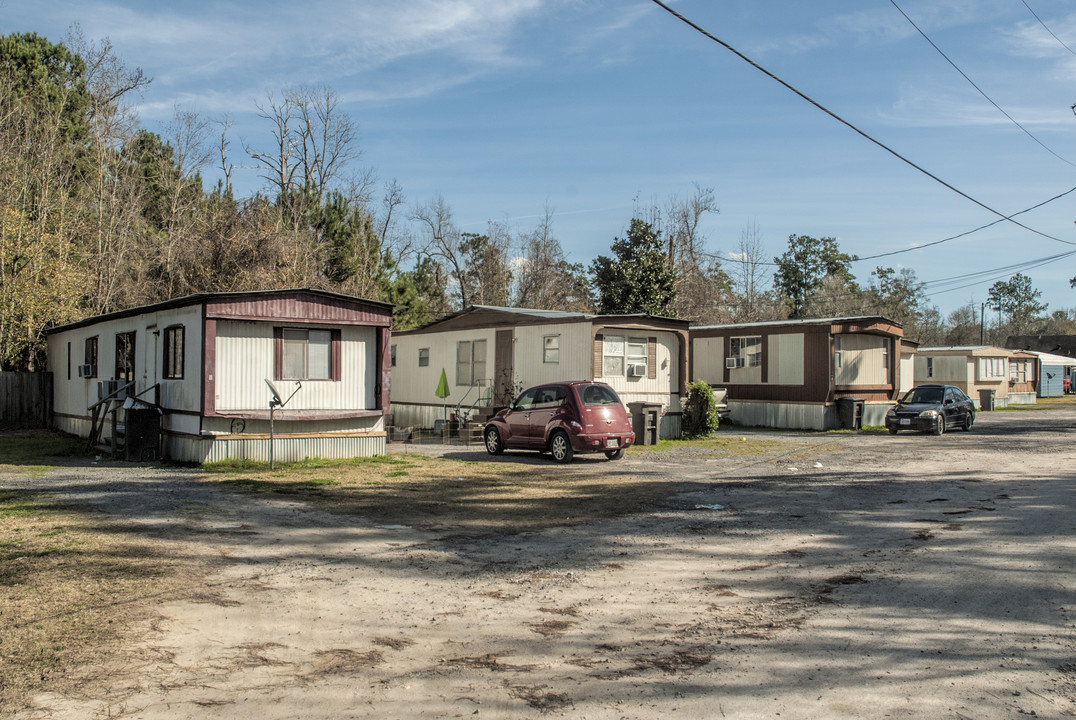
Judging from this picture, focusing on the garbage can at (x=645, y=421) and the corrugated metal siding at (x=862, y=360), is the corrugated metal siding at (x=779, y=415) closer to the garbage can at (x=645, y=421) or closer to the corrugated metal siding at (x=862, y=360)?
the corrugated metal siding at (x=862, y=360)

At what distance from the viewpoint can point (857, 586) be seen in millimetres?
7059

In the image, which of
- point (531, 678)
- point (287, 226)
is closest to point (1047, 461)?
point (531, 678)

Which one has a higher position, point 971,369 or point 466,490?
point 971,369

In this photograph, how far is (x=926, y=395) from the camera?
85.7 feet

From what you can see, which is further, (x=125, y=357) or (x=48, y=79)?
(x=48, y=79)

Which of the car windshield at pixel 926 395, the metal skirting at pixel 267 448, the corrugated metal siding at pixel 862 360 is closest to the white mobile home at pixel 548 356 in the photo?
the metal skirting at pixel 267 448

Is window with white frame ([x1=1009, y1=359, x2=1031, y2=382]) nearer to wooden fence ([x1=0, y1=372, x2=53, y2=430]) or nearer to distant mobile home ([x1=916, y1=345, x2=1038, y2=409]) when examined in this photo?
distant mobile home ([x1=916, y1=345, x2=1038, y2=409])

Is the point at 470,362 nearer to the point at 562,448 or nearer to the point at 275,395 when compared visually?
the point at 562,448

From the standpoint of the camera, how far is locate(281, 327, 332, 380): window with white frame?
15461 millimetres

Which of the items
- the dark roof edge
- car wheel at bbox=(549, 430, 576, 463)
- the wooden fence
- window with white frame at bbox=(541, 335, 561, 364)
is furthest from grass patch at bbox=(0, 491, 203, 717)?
the wooden fence

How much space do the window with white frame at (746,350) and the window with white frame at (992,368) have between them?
61.7 feet

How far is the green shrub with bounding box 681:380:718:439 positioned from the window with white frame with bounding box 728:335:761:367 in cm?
654

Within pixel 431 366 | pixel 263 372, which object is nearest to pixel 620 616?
pixel 263 372

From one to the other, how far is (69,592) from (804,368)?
24.1 m
